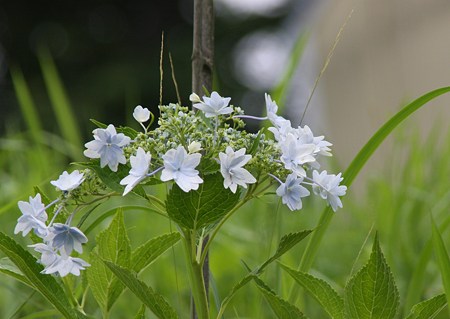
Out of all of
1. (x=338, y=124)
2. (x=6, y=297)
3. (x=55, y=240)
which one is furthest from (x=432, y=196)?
(x=338, y=124)

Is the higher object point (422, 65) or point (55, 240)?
point (422, 65)

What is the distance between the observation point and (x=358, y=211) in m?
1.41

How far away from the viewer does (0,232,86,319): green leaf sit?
50cm

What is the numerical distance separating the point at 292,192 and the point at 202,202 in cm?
6

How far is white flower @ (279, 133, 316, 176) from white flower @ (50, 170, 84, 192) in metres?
0.13

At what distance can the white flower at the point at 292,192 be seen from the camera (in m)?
0.46

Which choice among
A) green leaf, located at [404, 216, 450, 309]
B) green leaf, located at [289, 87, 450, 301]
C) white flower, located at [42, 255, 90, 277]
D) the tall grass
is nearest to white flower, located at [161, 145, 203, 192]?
white flower, located at [42, 255, 90, 277]

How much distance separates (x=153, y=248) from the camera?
0.57m

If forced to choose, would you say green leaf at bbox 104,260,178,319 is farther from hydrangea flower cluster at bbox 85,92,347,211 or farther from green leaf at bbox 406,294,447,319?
green leaf at bbox 406,294,447,319

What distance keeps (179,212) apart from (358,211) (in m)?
1.00

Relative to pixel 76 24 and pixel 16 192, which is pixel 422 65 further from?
pixel 76 24

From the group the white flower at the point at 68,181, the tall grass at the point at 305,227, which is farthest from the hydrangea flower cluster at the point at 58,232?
the tall grass at the point at 305,227

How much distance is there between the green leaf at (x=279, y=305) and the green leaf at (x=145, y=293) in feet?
0.21

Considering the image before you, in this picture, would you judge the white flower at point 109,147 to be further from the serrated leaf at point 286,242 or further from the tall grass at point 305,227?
the tall grass at point 305,227
